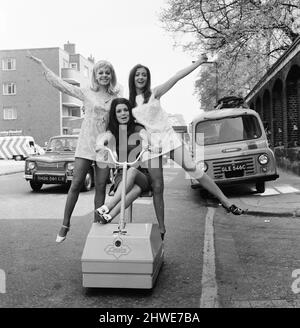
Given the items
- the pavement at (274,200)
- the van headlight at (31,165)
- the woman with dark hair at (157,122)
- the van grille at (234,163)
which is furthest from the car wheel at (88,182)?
the woman with dark hair at (157,122)

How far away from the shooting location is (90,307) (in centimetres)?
369

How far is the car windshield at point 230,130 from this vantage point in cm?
1148

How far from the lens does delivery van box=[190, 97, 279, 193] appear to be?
10.9m

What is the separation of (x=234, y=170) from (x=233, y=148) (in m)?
0.52

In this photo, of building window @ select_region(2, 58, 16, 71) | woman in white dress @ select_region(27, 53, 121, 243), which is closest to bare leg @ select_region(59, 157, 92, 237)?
woman in white dress @ select_region(27, 53, 121, 243)

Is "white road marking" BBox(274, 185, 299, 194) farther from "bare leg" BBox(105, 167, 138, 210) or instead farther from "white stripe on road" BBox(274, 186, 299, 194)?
"bare leg" BBox(105, 167, 138, 210)

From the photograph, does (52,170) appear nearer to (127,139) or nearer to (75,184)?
(75,184)

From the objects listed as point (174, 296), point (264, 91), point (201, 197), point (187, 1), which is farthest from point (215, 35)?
point (174, 296)

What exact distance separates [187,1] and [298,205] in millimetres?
17445

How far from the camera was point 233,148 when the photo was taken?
10969mm

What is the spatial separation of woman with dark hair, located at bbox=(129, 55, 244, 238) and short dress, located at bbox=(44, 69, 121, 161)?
13.0 inches

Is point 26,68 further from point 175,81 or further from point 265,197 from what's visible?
point 175,81

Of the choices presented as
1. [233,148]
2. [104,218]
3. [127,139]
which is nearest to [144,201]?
[233,148]
